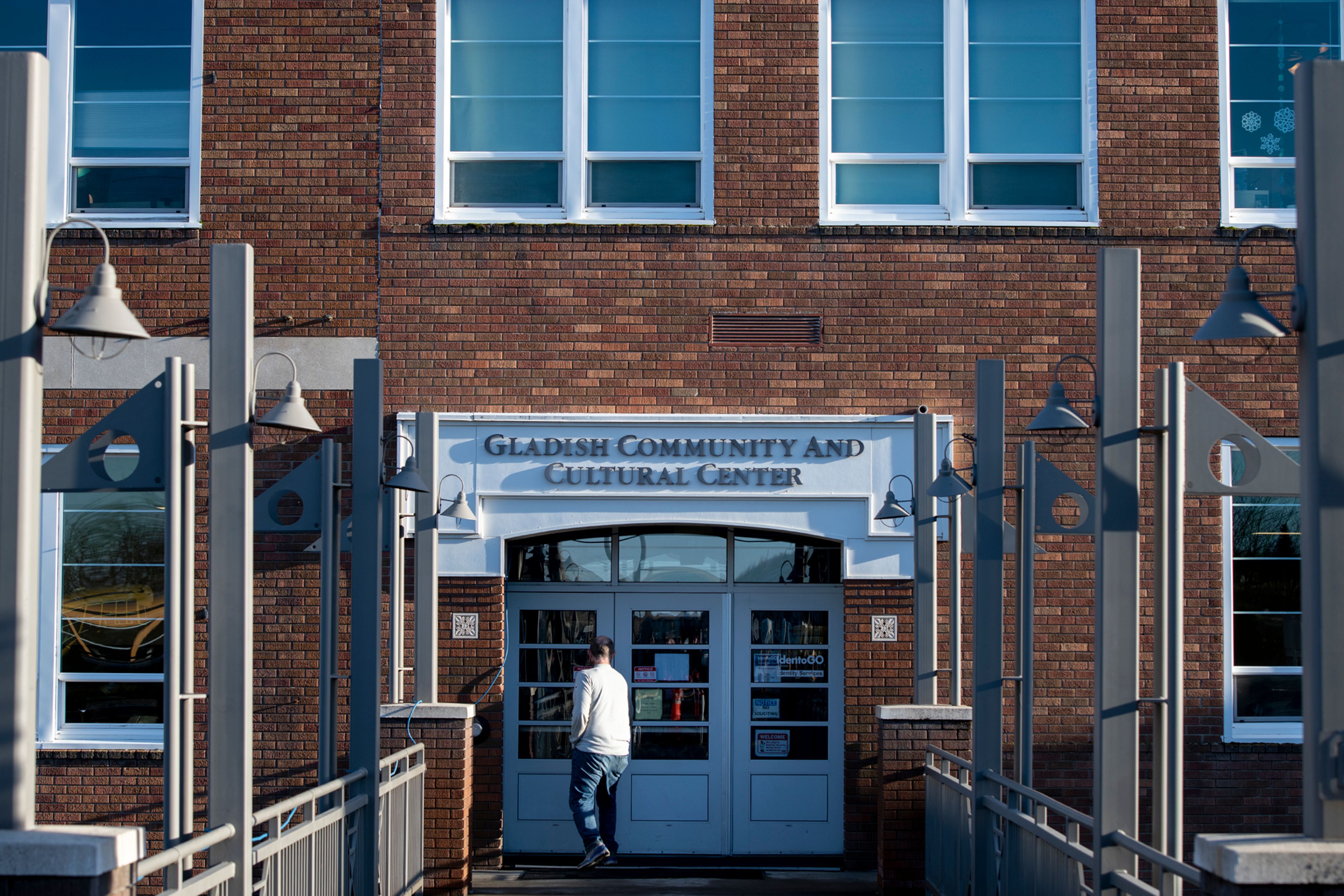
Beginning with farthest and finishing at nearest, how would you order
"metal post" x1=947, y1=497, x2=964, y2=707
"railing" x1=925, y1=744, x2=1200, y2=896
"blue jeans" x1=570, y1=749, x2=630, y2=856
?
"blue jeans" x1=570, y1=749, x2=630, y2=856 → "metal post" x1=947, y1=497, x2=964, y2=707 → "railing" x1=925, y1=744, x2=1200, y2=896

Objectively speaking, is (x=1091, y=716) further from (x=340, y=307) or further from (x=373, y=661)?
(x=340, y=307)

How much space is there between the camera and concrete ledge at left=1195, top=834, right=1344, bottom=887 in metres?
4.13

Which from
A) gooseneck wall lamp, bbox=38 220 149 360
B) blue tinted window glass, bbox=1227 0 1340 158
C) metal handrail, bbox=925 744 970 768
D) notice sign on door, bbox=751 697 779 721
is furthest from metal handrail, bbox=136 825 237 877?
blue tinted window glass, bbox=1227 0 1340 158

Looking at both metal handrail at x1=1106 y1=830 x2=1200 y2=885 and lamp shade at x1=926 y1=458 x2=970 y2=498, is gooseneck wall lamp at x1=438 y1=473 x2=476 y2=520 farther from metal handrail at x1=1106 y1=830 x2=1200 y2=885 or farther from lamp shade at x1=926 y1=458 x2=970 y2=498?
metal handrail at x1=1106 y1=830 x2=1200 y2=885

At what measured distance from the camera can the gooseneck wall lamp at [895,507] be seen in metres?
9.87

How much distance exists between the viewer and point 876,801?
10508 millimetres

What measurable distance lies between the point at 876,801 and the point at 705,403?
3.68 metres

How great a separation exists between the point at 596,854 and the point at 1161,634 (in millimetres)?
5169

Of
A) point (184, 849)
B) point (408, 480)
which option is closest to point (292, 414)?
point (408, 480)

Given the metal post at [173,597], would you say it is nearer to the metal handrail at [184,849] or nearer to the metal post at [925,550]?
the metal handrail at [184,849]

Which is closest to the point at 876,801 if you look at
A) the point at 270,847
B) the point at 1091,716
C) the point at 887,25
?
the point at 1091,716

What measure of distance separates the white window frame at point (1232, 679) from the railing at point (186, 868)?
8582mm

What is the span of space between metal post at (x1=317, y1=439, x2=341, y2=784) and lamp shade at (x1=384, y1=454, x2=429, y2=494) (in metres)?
0.34

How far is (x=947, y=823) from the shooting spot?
8047 mm
